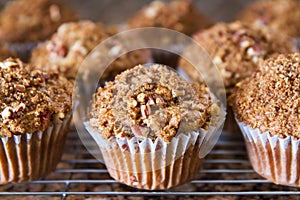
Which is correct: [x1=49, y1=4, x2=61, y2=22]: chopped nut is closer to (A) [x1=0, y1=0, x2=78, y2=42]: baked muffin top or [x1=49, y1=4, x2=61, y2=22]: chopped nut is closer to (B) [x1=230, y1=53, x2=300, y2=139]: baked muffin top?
(A) [x1=0, y1=0, x2=78, y2=42]: baked muffin top

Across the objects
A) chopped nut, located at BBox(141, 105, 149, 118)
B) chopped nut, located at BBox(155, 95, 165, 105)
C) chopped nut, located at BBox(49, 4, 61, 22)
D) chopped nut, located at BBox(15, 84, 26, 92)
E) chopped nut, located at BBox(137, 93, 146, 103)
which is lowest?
chopped nut, located at BBox(141, 105, 149, 118)

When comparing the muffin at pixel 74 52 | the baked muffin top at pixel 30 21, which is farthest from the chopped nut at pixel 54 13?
the muffin at pixel 74 52

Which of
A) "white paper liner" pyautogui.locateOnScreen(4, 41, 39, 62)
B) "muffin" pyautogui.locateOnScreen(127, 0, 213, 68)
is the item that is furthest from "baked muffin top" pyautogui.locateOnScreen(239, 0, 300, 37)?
"white paper liner" pyautogui.locateOnScreen(4, 41, 39, 62)

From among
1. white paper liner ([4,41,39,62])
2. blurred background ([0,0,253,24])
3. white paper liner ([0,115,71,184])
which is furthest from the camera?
blurred background ([0,0,253,24])

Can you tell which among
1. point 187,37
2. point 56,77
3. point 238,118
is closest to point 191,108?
point 238,118

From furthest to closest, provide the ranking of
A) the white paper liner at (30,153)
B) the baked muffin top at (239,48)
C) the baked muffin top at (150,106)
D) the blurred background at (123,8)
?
the blurred background at (123,8) → the baked muffin top at (239,48) → the white paper liner at (30,153) → the baked muffin top at (150,106)

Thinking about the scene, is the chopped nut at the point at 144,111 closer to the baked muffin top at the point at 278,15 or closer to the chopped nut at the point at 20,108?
the chopped nut at the point at 20,108

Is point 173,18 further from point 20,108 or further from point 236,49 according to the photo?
point 20,108
